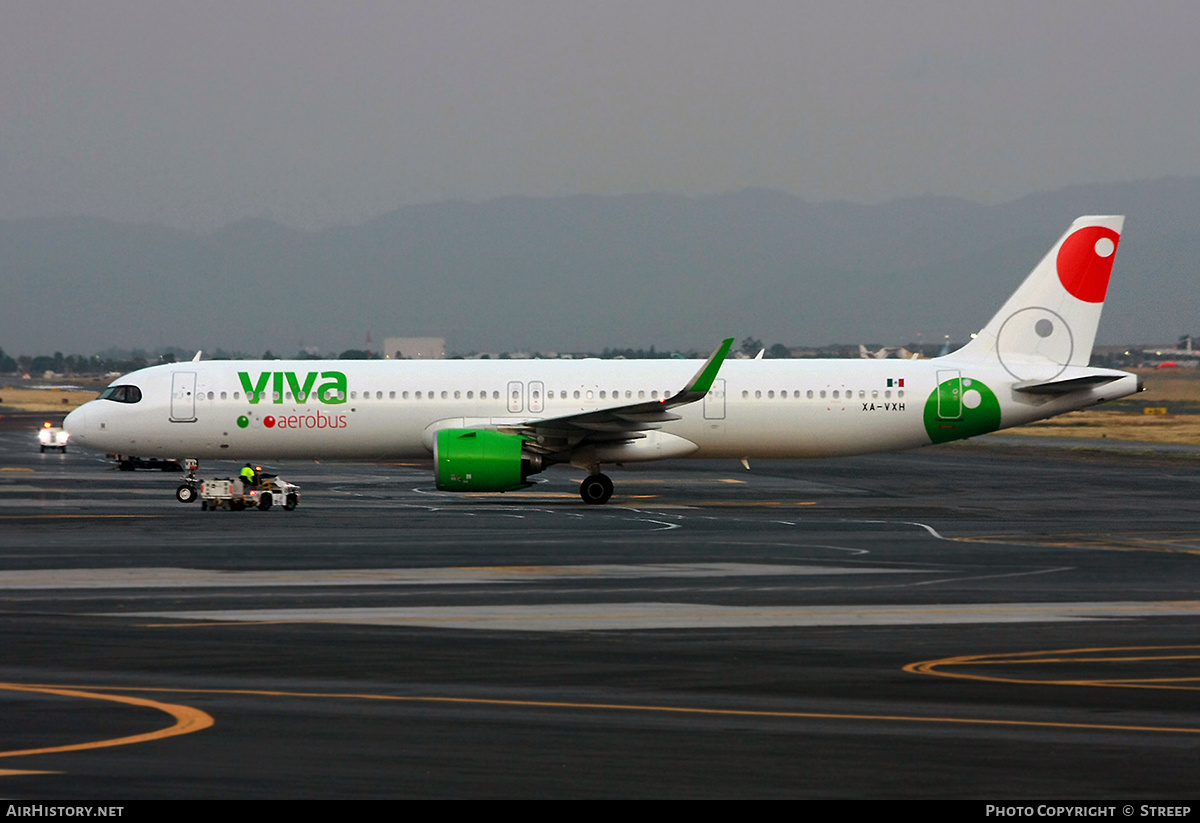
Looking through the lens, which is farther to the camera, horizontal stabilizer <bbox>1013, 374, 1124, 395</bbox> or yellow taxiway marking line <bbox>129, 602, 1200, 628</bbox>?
horizontal stabilizer <bbox>1013, 374, 1124, 395</bbox>

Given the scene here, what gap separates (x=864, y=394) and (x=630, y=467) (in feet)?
60.5

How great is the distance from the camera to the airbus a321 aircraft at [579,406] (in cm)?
3819

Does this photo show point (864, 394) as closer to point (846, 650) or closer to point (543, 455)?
point (543, 455)

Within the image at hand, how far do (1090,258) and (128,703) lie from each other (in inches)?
1302

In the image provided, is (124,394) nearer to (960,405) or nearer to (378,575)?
(378,575)

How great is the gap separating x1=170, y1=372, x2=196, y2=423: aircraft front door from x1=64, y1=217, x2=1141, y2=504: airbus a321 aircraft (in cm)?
4

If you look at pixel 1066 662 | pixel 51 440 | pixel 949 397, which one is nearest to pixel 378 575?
pixel 1066 662

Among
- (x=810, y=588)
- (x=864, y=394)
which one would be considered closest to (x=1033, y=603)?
(x=810, y=588)

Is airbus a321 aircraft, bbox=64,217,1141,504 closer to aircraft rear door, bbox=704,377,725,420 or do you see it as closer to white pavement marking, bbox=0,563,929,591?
aircraft rear door, bbox=704,377,725,420

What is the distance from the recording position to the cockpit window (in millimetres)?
39031

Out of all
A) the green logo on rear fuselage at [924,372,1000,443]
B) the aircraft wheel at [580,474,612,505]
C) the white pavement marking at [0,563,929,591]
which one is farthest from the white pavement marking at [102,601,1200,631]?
the green logo on rear fuselage at [924,372,1000,443]

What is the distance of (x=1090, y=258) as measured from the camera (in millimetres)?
40000

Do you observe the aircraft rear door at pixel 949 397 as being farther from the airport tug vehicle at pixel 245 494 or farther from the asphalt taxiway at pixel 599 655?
the airport tug vehicle at pixel 245 494

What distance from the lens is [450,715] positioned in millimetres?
12734
